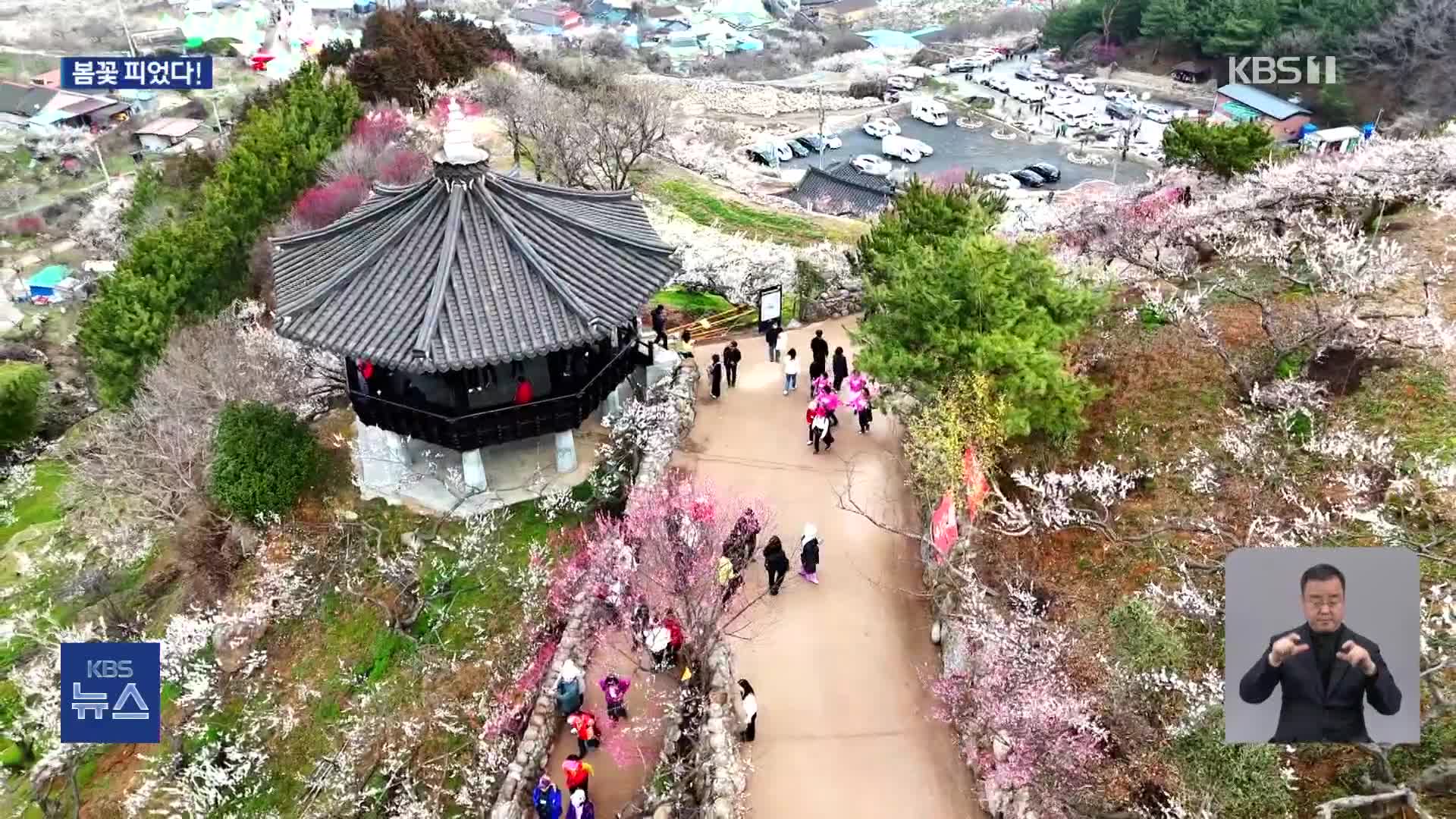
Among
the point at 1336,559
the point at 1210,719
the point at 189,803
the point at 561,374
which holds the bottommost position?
the point at 189,803

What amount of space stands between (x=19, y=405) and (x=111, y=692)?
2861 centimetres

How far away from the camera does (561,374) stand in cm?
2008

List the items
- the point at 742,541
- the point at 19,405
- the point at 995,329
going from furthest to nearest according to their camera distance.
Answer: the point at 19,405 < the point at 995,329 < the point at 742,541

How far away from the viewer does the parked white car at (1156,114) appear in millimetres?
75125

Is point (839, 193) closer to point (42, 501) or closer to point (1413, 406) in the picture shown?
point (1413, 406)

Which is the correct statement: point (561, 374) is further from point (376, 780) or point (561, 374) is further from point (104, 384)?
point (104, 384)

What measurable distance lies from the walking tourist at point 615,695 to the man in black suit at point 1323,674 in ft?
Result: 32.4

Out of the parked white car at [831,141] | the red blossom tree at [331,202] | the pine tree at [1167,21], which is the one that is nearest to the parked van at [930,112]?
the parked white car at [831,141]

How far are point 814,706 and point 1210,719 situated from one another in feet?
19.5

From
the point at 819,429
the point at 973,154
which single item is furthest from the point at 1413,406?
the point at 973,154

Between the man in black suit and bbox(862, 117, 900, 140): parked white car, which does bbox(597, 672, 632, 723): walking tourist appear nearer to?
the man in black suit

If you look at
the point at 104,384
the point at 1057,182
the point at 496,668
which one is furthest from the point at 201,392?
the point at 1057,182

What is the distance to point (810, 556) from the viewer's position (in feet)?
56.5

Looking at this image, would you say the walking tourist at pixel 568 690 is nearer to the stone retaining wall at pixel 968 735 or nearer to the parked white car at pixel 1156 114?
the stone retaining wall at pixel 968 735
